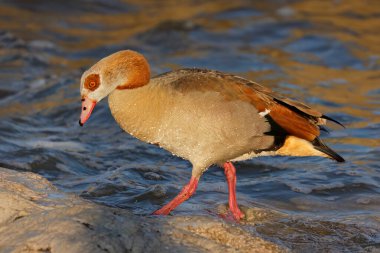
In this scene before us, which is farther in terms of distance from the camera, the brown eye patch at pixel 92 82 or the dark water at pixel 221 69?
the dark water at pixel 221 69

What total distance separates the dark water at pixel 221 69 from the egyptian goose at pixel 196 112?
26.8 inches

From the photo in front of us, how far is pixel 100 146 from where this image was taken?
9.59 m

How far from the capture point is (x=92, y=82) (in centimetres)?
641

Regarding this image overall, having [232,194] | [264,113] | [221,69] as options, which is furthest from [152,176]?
[221,69]

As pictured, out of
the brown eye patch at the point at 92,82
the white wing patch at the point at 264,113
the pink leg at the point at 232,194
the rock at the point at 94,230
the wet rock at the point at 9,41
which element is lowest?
the pink leg at the point at 232,194

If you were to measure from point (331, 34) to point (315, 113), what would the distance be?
7.72 metres

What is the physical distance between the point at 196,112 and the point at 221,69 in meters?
6.35

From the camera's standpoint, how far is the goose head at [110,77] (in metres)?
6.42

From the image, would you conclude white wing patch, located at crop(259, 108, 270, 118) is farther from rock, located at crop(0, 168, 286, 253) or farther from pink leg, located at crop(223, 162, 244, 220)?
rock, located at crop(0, 168, 286, 253)

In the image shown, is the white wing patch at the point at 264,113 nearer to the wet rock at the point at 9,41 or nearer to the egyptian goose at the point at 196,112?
the egyptian goose at the point at 196,112

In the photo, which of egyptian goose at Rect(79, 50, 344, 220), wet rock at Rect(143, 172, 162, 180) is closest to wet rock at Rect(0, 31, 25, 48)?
wet rock at Rect(143, 172, 162, 180)

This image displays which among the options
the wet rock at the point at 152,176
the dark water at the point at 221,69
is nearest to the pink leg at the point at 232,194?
the dark water at the point at 221,69

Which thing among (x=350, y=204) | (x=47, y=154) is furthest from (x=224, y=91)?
(x=47, y=154)

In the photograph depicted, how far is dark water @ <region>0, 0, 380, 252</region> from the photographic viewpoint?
746 centimetres
